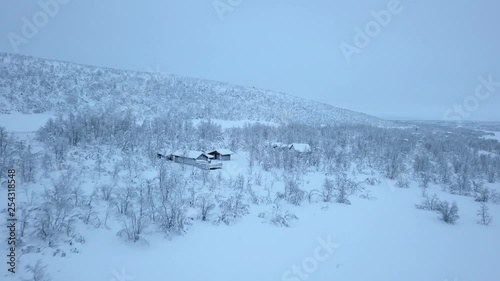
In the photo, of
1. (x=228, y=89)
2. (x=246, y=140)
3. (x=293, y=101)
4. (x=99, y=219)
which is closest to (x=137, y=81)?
(x=228, y=89)

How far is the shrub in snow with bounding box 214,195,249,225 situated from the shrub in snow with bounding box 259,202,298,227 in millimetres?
1084

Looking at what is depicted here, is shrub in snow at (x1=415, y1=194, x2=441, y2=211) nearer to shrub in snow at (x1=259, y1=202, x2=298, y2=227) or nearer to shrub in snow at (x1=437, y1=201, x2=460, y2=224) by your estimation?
shrub in snow at (x1=437, y1=201, x2=460, y2=224)

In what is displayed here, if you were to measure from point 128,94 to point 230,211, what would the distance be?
157ft

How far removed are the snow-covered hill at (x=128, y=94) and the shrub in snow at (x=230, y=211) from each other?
3569cm

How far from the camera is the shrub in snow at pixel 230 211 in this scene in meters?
12.9

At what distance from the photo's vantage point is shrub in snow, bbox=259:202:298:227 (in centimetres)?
1339

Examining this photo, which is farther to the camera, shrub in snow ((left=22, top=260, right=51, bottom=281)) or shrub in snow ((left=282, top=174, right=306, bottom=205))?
shrub in snow ((left=282, top=174, right=306, bottom=205))

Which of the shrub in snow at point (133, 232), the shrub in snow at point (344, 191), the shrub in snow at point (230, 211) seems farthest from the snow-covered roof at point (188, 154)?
the shrub in snow at point (133, 232)

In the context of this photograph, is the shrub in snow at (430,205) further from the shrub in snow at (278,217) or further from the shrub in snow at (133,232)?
the shrub in snow at (133,232)

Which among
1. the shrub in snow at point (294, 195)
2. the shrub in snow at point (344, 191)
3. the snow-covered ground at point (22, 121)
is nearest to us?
the shrub in snow at point (294, 195)

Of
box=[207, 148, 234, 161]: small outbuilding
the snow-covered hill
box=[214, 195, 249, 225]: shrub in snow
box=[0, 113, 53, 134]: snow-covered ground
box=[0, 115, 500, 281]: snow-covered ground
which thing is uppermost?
the snow-covered hill

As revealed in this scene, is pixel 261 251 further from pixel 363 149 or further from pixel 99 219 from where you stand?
pixel 363 149

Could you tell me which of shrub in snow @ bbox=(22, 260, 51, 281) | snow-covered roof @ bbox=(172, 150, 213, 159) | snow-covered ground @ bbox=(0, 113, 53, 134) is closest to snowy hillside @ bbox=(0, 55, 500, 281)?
shrub in snow @ bbox=(22, 260, 51, 281)

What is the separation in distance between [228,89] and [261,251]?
6915cm
